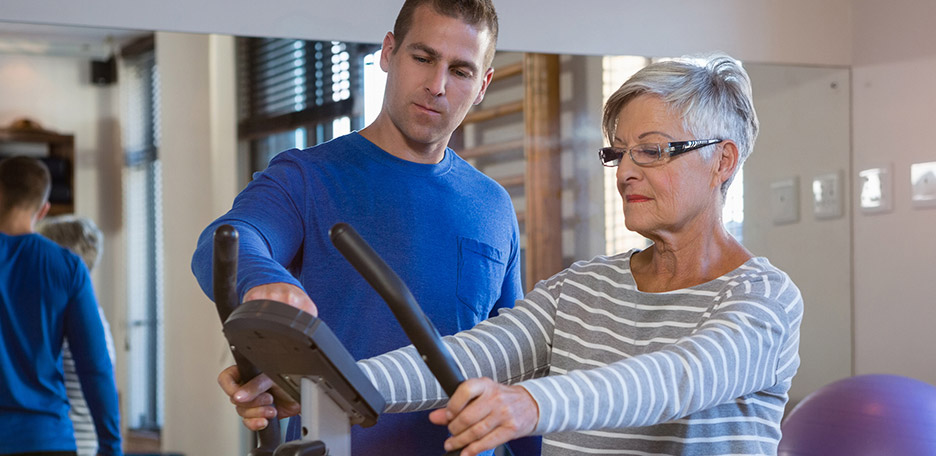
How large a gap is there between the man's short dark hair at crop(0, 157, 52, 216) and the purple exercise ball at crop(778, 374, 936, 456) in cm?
191

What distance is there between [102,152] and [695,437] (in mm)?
1916

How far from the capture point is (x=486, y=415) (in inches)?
38.7

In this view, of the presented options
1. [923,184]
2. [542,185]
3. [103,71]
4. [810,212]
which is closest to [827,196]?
[810,212]

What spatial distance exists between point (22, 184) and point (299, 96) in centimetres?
74

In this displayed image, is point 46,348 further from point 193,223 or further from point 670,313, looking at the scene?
point 670,313

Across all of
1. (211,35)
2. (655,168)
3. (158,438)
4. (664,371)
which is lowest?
(158,438)

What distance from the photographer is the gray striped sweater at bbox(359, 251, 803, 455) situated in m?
1.08

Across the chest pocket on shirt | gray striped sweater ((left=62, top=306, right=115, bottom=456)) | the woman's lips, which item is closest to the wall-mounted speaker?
gray striped sweater ((left=62, top=306, right=115, bottom=456))

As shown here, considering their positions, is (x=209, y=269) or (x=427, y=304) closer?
(x=209, y=269)

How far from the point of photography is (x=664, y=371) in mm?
1103

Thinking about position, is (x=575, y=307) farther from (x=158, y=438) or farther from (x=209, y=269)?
(x=158, y=438)

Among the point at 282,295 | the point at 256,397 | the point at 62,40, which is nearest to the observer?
the point at 282,295

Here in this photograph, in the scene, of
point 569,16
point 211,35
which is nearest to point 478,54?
point 211,35

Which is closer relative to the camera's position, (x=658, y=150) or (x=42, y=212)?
(x=658, y=150)
